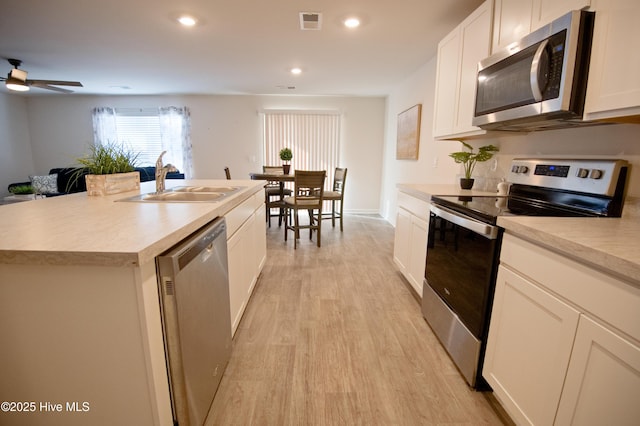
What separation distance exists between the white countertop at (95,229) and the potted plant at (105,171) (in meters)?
0.17

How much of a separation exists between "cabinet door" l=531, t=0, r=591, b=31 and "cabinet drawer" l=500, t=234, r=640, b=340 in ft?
3.27

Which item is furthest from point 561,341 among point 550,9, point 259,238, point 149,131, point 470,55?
point 149,131

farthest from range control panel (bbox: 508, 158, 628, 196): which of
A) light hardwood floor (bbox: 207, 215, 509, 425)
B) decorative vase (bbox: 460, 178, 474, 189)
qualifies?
light hardwood floor (bbox: 207, 215, 509, 425)

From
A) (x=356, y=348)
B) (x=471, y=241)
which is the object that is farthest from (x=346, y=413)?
(x=471, y=241)

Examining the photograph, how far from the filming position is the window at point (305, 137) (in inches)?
212

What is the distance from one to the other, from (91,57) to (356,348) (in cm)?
422

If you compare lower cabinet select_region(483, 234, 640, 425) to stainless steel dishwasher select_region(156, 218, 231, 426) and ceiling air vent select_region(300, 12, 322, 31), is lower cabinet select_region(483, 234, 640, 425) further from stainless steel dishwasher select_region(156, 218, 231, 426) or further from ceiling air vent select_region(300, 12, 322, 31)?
ceiling air vent select_region(300, 12, 322, 31)

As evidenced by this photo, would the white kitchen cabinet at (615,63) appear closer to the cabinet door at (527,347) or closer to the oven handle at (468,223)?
the oven handle at (468,223)

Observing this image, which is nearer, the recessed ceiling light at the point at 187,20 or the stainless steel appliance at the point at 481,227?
the stainless steel appliance at the point at 481,227

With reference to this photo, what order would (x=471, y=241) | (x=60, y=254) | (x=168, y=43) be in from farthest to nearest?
(x=168, y=43), (x=471, y=241), (x=60, y=254)

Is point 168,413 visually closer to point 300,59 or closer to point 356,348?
point 356,348

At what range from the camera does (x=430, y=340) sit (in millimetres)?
1783

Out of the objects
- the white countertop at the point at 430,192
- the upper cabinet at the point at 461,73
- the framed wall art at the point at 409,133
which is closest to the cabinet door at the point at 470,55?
the upper cabinet at the point at 461,73

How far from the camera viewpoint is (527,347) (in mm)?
1063
